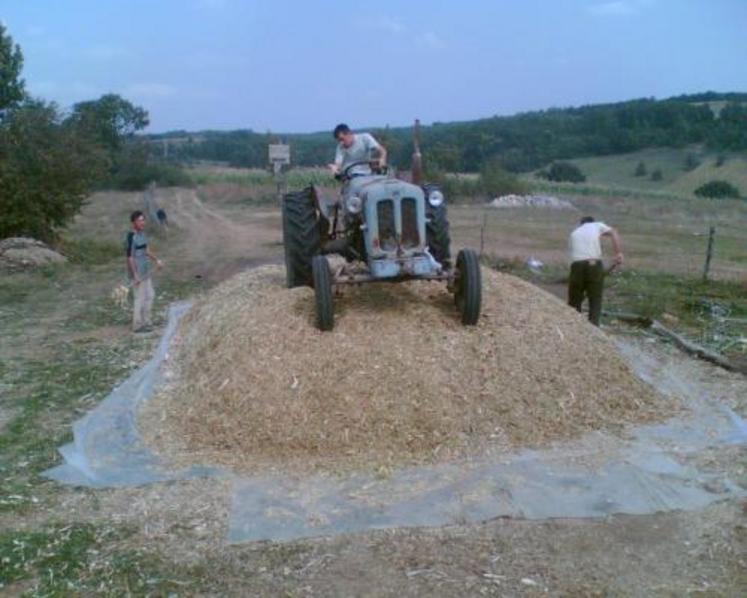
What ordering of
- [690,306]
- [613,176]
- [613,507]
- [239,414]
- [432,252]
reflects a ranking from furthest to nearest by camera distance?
[613,176] < [690,306] < [432,252] < [239,414] < [613,507]

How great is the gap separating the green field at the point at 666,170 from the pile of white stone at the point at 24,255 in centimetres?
4042

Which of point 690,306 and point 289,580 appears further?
point 690,306

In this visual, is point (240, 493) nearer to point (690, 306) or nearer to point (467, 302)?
point (467, 302)

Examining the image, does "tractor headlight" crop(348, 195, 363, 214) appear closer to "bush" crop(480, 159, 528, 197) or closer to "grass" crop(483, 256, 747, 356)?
"grass" crop(483, 256, 747, 356)

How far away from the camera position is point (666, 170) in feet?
194

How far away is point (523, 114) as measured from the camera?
284 ft

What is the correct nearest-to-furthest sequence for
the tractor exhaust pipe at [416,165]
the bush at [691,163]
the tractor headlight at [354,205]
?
the tractor headlight at [354,205] → the tractor exhaust pipe at [416,165] → the bush at [691,163]

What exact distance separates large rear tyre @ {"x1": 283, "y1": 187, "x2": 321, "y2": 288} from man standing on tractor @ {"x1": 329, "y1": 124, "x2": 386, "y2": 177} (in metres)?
0.41

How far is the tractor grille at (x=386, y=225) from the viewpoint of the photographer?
23.0ft

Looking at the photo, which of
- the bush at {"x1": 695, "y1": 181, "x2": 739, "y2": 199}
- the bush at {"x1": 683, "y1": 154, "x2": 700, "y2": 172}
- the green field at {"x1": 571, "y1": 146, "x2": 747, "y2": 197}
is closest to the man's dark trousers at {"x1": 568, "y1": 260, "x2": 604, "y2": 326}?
the bush at {"x1": 695, "y1": 181, "x2": 739, "y2": 199}

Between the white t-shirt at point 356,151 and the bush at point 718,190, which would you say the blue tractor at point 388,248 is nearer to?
the white t-shirt at point 356,151

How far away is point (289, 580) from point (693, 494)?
244cm

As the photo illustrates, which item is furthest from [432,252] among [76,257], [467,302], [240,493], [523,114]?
[523,114]

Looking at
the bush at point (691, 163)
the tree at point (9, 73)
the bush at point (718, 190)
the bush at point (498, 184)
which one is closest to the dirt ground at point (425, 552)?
the tree at point (9, 73)
